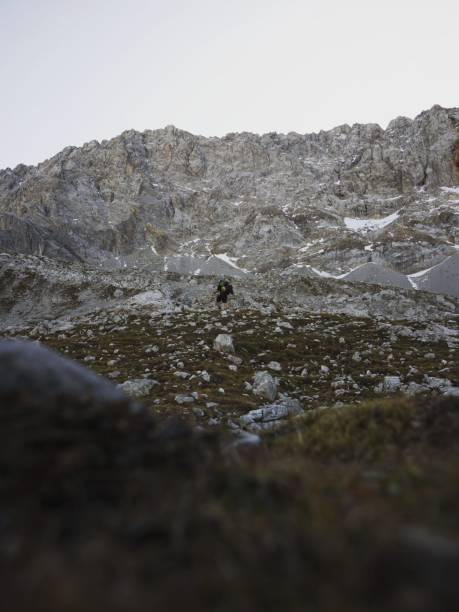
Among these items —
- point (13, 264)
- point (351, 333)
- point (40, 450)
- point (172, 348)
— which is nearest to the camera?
point (40, 450)

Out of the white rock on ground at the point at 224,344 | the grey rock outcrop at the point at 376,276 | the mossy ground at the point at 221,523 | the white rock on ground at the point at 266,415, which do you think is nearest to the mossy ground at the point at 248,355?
the white rock on ground at the point at 224,344

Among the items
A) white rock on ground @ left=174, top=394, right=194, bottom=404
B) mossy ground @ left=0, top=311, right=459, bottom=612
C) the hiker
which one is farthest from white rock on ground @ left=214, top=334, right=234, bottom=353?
mossy ground @ left=0, top=311, right=459, bottom=612

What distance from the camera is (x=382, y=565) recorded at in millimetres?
2512

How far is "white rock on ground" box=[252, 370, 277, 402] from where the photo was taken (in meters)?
18.4

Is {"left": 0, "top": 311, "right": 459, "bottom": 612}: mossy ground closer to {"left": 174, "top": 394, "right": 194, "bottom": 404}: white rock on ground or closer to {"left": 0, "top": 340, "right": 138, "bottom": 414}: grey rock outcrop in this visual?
{"left": 0, "top": 340, "right": 138, "bottom": 414}: grey rock outcrop

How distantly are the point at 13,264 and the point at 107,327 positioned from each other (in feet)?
172

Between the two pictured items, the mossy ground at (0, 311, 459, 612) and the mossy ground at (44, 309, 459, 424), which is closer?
the mossy ground at (0, 311, 459, 612)

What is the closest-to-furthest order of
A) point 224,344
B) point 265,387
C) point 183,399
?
1. point 183,399
2. point 265,387
3. point 224,344

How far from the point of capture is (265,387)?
18656 millimetres

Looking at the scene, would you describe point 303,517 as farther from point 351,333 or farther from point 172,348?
point 351,333

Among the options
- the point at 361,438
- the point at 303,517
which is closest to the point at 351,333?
the point at 361,438

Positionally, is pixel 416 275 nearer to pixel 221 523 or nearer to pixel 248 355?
pixel 248 355

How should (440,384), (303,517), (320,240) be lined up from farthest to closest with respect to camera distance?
(320,240), (440,384), (303,517)

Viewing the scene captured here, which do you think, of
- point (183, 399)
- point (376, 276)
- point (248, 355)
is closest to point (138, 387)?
point (183, 399)
